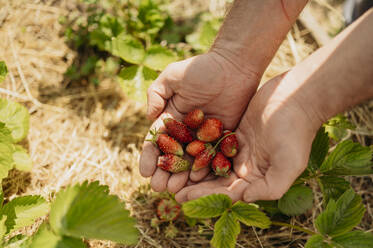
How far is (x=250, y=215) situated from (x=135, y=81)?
5.05 ft

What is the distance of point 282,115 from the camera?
1834 mm

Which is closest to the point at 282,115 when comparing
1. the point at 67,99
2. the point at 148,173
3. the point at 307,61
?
the point at 307,61

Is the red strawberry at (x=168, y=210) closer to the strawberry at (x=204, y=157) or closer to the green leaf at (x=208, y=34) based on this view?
the strawberry at (x=204, y=157)

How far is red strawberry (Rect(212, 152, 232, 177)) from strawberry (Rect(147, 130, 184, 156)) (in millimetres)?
250

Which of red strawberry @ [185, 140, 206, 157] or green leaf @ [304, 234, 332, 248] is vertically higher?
green leaf @ [304, 234, 332, 248]

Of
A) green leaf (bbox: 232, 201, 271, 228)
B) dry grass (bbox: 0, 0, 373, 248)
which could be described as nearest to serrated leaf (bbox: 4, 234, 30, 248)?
dry grass (bbox: 0, 0, 373, 248)

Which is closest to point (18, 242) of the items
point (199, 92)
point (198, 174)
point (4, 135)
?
point (4, 135)

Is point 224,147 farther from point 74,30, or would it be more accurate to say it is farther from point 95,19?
point 74,30

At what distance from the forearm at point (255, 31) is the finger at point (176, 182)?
Answer: 922mm

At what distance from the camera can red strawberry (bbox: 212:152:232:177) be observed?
197 centimetres

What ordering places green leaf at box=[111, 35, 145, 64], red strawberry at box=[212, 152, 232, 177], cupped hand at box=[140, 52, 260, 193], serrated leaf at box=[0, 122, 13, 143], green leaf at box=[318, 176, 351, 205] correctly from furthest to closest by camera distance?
green leaf at box=[111, 35, 145, 64]
cupped hand at box=[140, 52, 260, 193]
red strawberry at box=[212, 152, 232, 177]
green leaf at box=[318, 176, 351, 205]
serrated leaf at box=[0, 122, 13, 143]

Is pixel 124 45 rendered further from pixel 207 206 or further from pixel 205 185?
pixel 207 206

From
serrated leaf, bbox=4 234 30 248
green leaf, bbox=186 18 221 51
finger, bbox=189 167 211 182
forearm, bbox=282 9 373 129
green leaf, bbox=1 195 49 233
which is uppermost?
forearm, bbox=282 9 373 129

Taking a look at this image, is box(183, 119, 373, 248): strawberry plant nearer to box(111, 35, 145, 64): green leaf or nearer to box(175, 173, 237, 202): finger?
box(175, 173, 237, 202): finger
